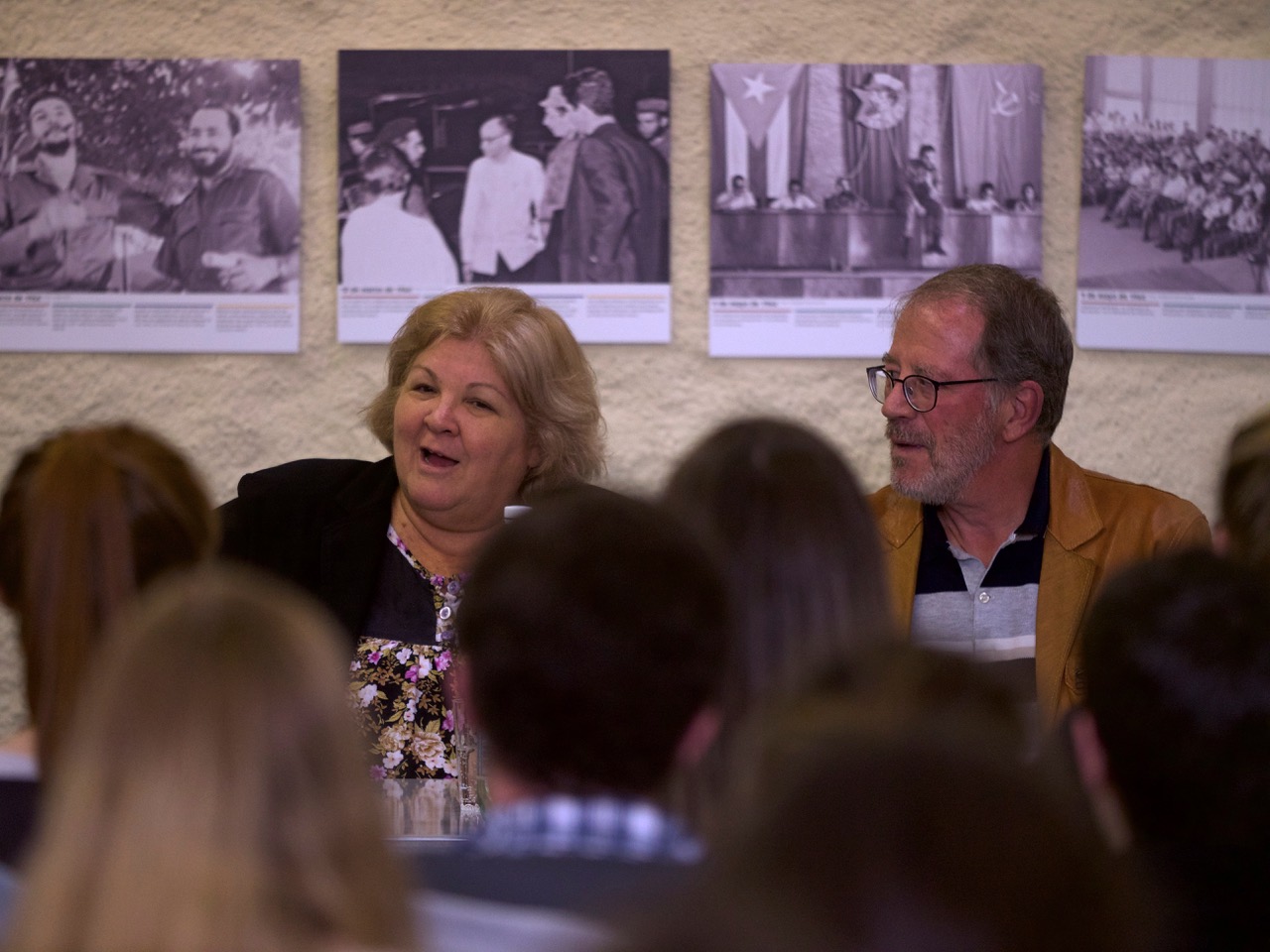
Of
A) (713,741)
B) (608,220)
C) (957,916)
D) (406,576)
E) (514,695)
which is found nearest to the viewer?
(957,916)

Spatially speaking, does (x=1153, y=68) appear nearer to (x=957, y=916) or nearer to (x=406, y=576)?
(x=406, y=576)

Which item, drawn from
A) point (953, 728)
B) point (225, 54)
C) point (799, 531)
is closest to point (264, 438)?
point (225, 54)

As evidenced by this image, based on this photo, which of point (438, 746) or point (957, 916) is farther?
point (438, 746)

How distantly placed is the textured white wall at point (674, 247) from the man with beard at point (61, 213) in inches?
6.0

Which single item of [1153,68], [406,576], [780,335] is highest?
[1153,68]

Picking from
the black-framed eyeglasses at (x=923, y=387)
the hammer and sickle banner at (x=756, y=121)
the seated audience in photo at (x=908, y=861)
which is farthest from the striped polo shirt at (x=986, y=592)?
the seated audience in photo at (x=908, y=861)

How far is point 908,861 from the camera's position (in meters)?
0.60

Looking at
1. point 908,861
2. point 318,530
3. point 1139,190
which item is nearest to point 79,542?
point 908,861

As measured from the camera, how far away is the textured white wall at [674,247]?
9.70ft

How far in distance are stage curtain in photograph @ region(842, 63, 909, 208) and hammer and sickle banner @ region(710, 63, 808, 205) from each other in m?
0.09

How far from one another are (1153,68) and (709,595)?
2.32 m

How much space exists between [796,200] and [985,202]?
0.39 m

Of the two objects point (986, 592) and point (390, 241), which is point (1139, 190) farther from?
point (390, 241)

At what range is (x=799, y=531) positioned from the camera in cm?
135
